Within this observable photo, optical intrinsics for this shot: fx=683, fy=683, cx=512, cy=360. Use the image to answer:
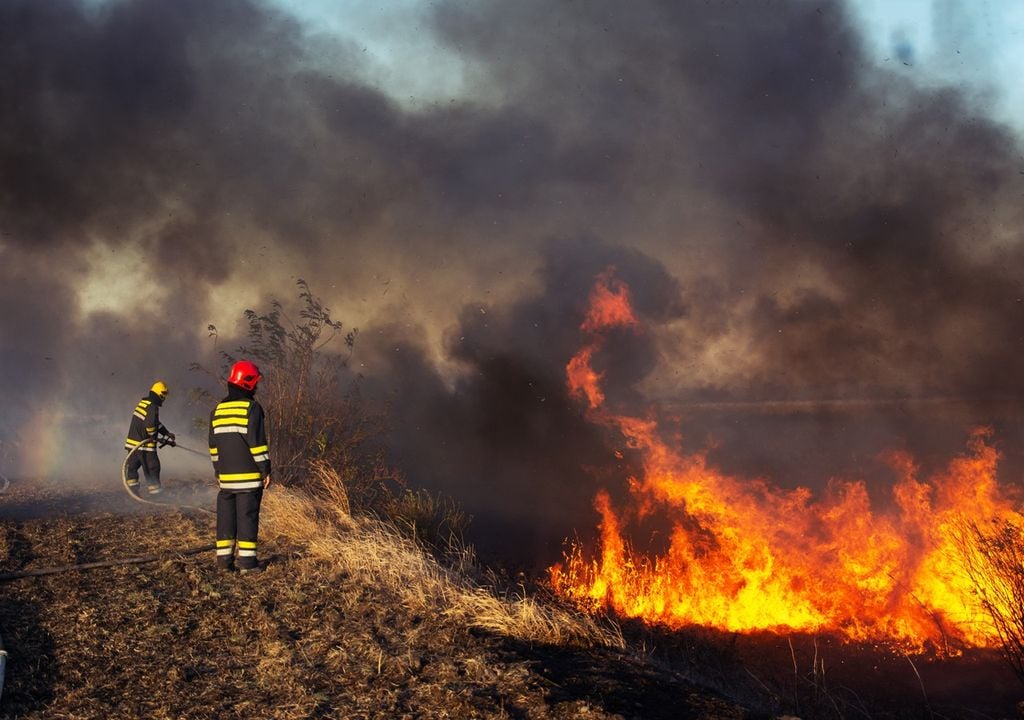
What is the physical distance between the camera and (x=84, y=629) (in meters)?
4.77

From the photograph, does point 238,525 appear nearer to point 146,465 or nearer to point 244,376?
point 244,376

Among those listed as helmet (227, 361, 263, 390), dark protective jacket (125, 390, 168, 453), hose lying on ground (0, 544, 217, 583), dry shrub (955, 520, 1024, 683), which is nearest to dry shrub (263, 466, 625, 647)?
hose lying on ground (0, 544, 217, 583)

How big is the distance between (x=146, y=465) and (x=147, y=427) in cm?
70

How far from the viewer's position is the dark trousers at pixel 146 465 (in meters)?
10.5

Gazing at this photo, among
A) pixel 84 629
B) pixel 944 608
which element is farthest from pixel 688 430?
pixel 84 629

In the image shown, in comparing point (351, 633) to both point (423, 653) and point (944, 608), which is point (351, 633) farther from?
point (944, 608)

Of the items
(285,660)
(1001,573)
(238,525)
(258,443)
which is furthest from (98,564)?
(1001,573)

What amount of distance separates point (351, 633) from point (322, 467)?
18.8 feet

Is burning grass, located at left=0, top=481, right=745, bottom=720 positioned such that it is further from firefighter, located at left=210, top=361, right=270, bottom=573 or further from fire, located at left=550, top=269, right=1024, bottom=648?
fire, located at left=550, top=269, right=1024, bottom=648

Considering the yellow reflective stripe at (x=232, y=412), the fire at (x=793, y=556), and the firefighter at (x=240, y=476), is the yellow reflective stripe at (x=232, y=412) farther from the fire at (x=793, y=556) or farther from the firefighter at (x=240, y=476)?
the fire at (x=793, y=556)

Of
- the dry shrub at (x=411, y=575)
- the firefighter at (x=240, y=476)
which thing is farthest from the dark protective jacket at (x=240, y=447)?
the dry shrub at (x=411, y=575)

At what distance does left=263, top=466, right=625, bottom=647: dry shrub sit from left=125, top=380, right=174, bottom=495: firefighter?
272 centimetres

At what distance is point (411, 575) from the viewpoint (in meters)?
6.16

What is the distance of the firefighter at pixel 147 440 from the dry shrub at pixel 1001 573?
400 inches
